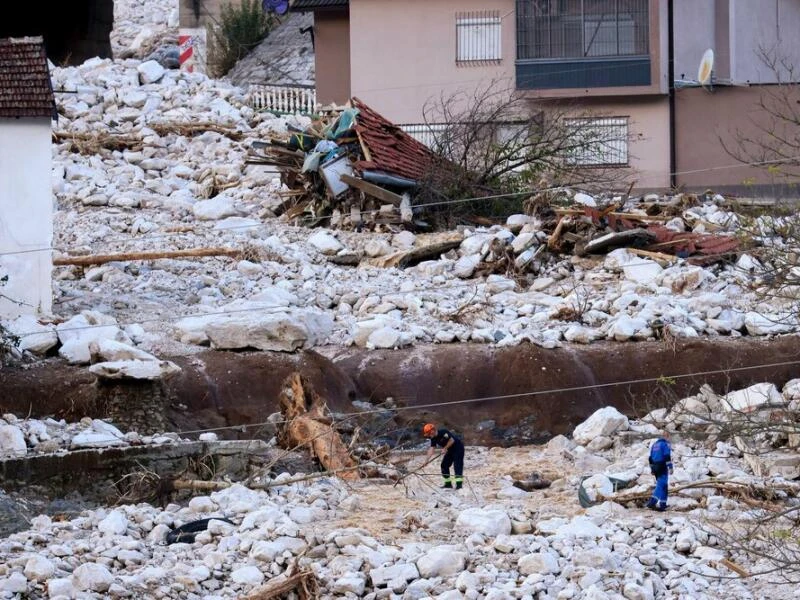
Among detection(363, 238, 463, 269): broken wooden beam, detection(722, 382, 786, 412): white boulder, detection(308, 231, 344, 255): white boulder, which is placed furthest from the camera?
detection(308, 231, 344, 255): white boulder

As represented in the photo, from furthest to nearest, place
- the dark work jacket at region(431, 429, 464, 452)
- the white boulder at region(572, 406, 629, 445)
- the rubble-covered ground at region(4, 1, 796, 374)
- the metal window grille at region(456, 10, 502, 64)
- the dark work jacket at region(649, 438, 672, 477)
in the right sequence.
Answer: the metal window grille at region(456, 10, 502, 64) < the rubble-covered ground at region(4, 1, 796, 374) < the white boulder at region(572, 406, 629, 445) < the dark work jacket at region(431, 429, 464, 452) < the dark work jacket at region(649, 438, 672, 477)

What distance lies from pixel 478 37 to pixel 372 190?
676 centimetres

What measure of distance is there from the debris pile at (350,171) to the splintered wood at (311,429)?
7732 mm

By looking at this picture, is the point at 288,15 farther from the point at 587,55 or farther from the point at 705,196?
the point at 705,196

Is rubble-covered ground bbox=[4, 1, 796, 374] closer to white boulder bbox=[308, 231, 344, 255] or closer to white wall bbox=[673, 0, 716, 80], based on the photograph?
white boulder bbox=[308, 231, 344, 255]

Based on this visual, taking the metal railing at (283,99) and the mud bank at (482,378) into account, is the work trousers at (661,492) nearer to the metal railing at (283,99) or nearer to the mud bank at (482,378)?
the mud bank at (482,378)

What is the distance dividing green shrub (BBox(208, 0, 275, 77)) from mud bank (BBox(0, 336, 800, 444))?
20053 mm

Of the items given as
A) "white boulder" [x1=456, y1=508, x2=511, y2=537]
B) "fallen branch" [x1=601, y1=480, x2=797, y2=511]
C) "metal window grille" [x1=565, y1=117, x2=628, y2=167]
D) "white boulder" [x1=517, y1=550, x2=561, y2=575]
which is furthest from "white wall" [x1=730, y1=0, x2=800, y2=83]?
"white boulder" [x1=517, y1=550, x2=561, y2=575]

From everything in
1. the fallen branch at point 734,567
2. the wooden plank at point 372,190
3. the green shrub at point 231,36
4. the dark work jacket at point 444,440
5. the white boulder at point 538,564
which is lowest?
the fallen branch at point 734,567

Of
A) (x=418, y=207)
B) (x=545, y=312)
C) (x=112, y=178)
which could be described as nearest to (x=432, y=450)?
(x=545, y=312)

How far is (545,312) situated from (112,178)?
34.4ft

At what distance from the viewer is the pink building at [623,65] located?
2950 centimetres

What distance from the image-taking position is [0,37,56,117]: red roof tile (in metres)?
21.0

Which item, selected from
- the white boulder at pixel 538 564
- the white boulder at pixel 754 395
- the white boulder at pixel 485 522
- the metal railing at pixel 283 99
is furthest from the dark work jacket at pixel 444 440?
the metal railing at pixel 283 99
